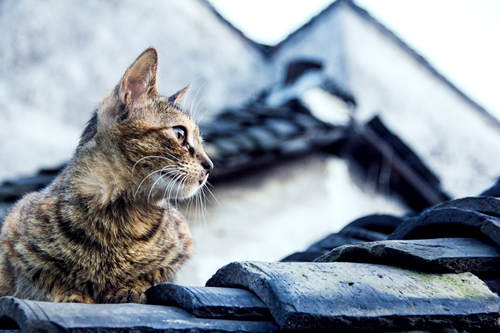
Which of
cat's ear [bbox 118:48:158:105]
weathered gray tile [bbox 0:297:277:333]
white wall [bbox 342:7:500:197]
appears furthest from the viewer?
white wall [bbox 342:7:500:197]

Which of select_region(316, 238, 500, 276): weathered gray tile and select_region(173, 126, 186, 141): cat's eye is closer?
select_region(316, 238, 500, 276): weathered gray tile

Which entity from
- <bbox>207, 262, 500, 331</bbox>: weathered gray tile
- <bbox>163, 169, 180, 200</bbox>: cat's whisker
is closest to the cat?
<bbox>163, 169, 180, 200</bbox>: cat's whisker

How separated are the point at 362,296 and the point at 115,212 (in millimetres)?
824

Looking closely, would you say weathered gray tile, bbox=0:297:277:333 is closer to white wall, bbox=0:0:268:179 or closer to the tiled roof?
the tiled roof

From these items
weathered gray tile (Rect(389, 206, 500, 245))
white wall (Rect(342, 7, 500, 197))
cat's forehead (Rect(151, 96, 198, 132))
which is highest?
white wall (Rect(342, 7, 500, 197))

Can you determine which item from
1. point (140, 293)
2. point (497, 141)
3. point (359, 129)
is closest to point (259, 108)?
point (359, 129)

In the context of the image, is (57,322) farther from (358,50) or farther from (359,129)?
(358,50)

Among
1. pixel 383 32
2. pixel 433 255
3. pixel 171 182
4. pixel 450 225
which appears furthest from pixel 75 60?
pixel 433 255

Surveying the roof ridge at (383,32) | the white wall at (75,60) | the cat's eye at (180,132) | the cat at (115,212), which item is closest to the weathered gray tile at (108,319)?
the cat at (115,212)

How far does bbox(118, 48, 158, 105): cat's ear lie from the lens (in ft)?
6.19

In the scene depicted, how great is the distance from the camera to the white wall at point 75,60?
5.37m

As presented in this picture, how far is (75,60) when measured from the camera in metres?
6.06

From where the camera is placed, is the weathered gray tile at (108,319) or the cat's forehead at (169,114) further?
the cat's forehead at (169,114)

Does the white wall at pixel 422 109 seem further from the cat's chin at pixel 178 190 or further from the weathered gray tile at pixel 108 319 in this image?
the weathered gray tile at pixel 108 319
